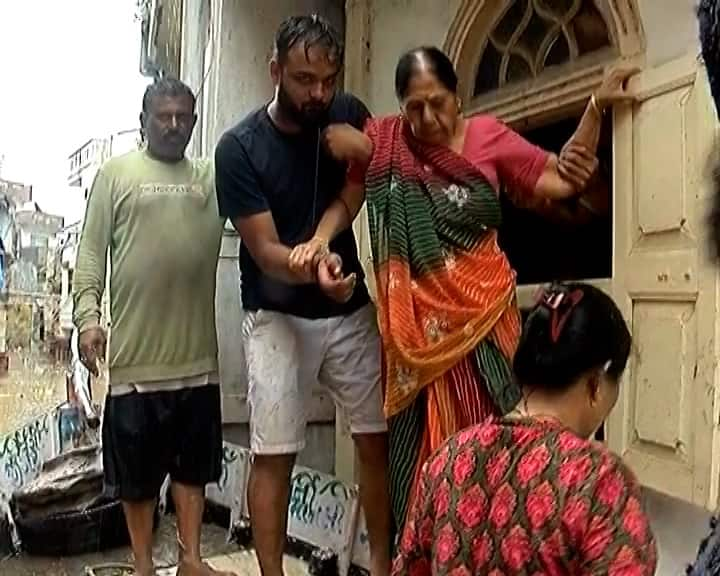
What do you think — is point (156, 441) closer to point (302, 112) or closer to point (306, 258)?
point (306, 258)

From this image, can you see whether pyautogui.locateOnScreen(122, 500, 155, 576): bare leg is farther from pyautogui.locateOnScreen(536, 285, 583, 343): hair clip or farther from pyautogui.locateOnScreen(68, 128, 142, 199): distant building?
pyautogui.locateOnScreen(536, 285, 583, 343): hair clip

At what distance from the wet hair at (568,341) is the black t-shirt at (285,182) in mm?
913

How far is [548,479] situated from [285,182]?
1126mm

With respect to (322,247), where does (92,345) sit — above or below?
below

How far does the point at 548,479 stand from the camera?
99 centimetres

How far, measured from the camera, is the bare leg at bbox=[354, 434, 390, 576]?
1.99 meters

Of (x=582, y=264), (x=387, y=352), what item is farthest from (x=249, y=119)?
(x=582, y=264)

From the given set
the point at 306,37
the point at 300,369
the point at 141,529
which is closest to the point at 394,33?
the point at 306,37

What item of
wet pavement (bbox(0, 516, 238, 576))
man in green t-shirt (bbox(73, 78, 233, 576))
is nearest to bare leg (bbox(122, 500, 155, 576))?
man in green t-shirt (bbox(73, 78, 233, 576))

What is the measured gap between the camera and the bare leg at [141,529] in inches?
93.0

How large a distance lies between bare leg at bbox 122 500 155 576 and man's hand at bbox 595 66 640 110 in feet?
5.45

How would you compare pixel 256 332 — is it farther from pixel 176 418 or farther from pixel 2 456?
pixel 2 456

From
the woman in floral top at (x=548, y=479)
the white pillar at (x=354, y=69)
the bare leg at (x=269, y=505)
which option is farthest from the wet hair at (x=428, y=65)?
the white pillar at (x=354, y=69)

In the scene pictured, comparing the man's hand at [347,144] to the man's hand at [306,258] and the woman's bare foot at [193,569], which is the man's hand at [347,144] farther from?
the woman's bare foot at [193,569]
